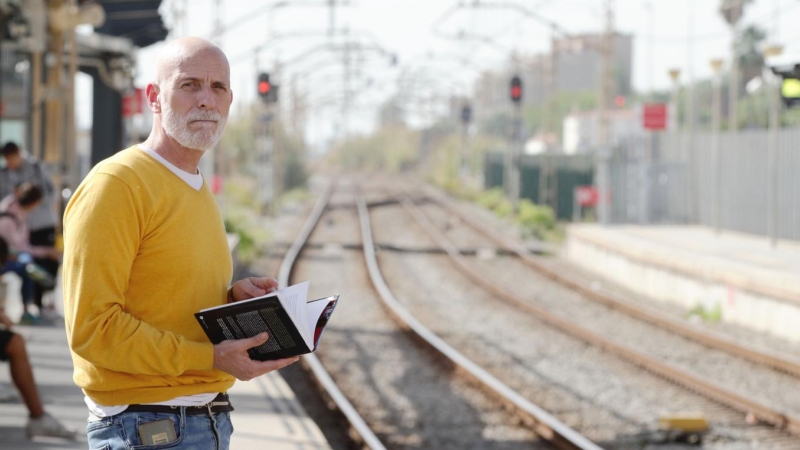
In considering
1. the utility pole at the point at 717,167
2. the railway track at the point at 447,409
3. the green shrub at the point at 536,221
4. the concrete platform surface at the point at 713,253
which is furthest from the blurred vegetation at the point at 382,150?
the railway track at the point at 447,409

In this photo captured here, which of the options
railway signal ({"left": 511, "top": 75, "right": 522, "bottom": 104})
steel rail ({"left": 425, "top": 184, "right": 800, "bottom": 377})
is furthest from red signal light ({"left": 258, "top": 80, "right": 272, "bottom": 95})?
railway signal ({"left": 511, "top": 75, "right": 522, "bottom": 104})

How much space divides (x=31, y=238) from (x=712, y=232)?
16.4 m

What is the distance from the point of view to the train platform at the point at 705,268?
14227 mm

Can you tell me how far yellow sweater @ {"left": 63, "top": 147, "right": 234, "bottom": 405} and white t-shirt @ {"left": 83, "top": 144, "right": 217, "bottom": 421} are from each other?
23 mm

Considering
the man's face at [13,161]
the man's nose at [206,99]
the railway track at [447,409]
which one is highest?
the man's nose at [206,99]

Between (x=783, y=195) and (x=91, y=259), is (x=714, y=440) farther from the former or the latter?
(x=783, y=195)

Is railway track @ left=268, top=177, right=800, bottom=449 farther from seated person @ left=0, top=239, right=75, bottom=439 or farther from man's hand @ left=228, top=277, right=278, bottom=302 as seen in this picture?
man's hand @ left=228, top=277, right=278, bottom=302

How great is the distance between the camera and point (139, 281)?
3.15m

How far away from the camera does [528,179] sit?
4131 cm

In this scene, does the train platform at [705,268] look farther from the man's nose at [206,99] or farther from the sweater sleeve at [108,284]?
the sweater sleeve at [108,284]

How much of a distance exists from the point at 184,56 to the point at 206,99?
0.42 feet

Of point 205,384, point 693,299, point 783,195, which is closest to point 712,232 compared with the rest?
point 783,195

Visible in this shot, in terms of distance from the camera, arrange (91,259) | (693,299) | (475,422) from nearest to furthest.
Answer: (91,259)
(475,422)
(693,299)

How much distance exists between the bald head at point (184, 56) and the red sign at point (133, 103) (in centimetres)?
1941
